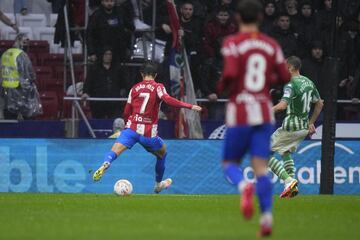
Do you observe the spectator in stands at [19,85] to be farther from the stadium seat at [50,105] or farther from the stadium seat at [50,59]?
the stadium seat at [50,59]

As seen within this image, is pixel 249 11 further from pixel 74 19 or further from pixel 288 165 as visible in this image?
pixel 74 19

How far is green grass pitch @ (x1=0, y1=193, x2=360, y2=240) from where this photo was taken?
40.8ft

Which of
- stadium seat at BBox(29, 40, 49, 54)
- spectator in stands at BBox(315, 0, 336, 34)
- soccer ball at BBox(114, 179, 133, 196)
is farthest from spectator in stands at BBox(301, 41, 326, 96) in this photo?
stadium seat at BBox(29, 40, 49, 54)

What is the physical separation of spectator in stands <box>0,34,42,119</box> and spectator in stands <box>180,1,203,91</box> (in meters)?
3.40

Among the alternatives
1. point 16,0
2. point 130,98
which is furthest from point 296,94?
point 16,0

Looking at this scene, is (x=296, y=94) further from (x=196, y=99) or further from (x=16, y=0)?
(x=16, y=0)

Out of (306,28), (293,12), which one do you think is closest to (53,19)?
(293,12)

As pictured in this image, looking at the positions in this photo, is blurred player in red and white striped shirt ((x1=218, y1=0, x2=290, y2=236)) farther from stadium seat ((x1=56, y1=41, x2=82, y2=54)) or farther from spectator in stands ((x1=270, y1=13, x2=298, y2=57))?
stadium seat ((x1=56, y1=41, x2=82, y2=54))

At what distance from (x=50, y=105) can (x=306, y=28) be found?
6064mm

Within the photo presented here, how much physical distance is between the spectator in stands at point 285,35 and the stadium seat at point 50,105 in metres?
5.22

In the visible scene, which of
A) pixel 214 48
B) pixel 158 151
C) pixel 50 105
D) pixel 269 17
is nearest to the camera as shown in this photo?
pixel 158 151

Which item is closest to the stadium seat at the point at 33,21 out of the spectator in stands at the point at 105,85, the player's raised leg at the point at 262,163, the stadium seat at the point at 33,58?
the stadium seat at the point at 33,58

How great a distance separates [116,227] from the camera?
13.2 m

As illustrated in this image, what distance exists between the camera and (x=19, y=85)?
77.3 feet
